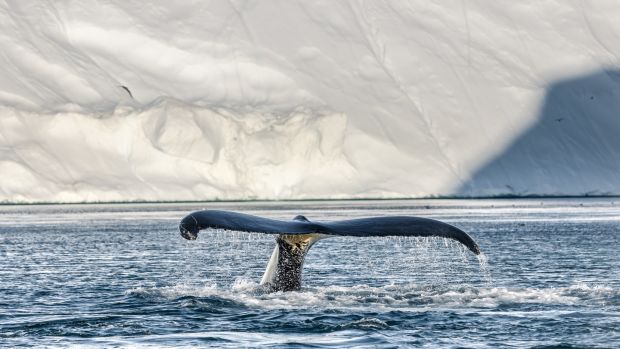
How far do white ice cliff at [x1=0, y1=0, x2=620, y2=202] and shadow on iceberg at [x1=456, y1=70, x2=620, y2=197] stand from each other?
147 millimetres

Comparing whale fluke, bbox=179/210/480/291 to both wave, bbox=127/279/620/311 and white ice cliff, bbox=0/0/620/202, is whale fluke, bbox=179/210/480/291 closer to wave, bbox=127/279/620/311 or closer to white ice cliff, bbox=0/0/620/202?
wave, bbox=127/279/620/311

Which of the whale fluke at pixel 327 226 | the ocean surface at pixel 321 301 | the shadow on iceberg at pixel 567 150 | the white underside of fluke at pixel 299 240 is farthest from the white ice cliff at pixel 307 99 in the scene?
the whale fluke at pixel 327 226

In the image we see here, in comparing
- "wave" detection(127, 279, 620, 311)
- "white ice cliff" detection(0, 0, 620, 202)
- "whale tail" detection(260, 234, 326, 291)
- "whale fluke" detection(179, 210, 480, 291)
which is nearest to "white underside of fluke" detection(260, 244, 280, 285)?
"whale tail" detection(260, 234, 326, 291)

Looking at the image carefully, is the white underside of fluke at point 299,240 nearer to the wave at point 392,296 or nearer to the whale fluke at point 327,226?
the whale fluke at point 327,226

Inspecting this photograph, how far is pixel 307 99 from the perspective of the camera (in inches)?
3794

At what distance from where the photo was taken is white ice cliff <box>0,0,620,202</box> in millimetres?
85312

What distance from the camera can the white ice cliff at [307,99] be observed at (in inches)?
3359

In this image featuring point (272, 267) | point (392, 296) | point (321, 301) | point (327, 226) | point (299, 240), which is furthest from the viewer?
point (392, 296)

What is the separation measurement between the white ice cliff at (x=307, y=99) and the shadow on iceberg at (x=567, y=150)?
0.15m

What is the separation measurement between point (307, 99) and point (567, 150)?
76.9 ft

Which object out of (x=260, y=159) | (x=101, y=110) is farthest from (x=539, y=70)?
(x=101, y=110)

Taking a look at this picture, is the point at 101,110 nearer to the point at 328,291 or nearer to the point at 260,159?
the point at 260,159

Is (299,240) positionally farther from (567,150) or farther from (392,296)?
(567,150)

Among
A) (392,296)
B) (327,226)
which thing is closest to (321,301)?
(392,296)
